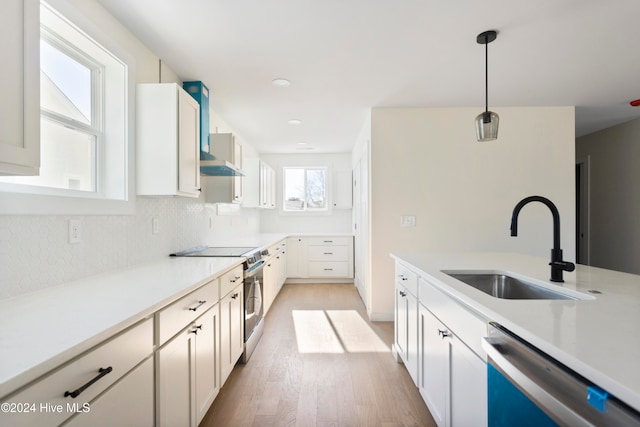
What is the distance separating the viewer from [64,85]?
1.63 metres

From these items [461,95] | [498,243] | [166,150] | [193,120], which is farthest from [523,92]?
[166,150]

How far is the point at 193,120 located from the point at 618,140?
17.6 ft

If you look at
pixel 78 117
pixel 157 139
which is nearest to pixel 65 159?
pixel 78 117

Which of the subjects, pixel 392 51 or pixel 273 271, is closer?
pixel 392 51

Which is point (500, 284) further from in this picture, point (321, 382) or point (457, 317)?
point (321, 382)

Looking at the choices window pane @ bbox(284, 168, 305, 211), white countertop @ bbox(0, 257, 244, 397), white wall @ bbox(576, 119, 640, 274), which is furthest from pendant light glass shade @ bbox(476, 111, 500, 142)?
window pane @ bbox(284, 168, 305, 211)

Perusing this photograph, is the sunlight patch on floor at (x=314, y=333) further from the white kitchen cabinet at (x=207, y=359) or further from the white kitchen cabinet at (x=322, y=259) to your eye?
the white kitchen cabinet at (x=322, y=259)

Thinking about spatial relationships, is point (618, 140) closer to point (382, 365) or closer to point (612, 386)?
point (382, 365)

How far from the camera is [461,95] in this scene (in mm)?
3104

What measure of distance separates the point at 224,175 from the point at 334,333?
6.56 feet

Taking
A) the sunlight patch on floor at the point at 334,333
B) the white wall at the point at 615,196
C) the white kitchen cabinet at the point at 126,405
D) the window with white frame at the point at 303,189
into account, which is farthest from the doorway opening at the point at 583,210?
the white kitchen cabinet at the point at 126,405

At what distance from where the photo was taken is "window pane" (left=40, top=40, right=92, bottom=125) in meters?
1.51

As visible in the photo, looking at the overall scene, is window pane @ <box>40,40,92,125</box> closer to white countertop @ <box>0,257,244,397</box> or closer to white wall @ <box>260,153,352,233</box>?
white countertop @ <box>0,257,244,397</box>

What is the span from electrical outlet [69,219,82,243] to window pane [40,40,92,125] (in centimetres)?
57
